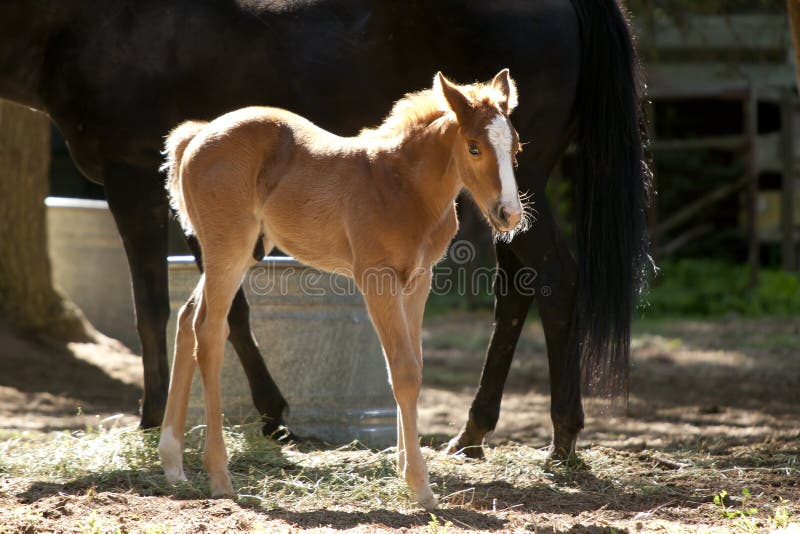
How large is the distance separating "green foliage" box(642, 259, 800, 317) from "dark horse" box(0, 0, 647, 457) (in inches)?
230

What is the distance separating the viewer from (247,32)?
4.68 meters

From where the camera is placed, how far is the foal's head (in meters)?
3.06

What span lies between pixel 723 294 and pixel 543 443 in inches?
263

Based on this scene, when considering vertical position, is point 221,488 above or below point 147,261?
below

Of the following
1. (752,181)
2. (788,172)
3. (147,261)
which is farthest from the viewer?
(788,172)

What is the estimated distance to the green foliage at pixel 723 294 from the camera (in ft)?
35.0

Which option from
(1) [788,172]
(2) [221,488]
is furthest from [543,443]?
(1) [788,172]

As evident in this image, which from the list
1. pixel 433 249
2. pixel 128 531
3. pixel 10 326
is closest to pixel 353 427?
pixel 433 249

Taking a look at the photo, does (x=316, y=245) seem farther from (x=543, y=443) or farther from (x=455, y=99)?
(x=543, y=443)

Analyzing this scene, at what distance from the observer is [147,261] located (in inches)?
178

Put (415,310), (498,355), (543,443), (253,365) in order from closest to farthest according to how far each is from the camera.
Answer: (415,310) → (498,355) → (253,365) → (543,443)

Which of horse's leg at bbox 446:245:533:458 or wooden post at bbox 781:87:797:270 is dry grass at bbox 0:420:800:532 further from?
wooden post at bbox 781:87:797:270

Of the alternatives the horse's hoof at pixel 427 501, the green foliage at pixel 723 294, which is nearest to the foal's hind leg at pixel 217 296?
the horse's hoof at pixel 427 501

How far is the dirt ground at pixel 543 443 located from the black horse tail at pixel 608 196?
580 millimetres
